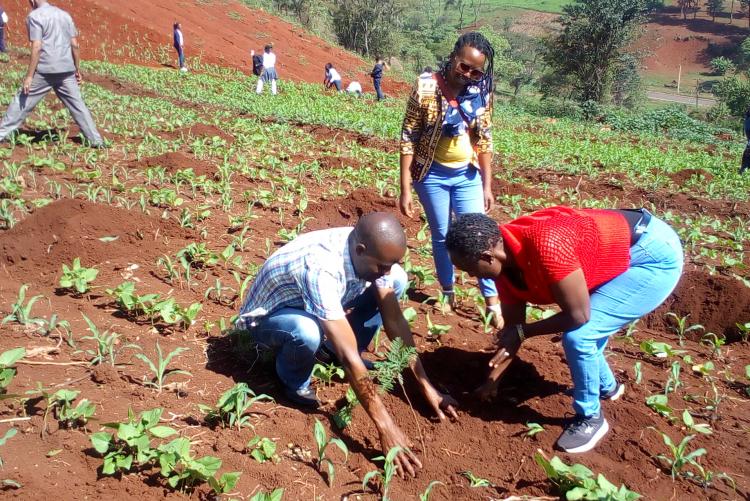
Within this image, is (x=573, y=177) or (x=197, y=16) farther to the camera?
(x=197, y=16)

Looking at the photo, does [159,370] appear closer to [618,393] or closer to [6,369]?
[6,369]

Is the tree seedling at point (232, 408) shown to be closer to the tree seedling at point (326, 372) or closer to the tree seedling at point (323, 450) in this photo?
the tree seedling at point (323, 450)

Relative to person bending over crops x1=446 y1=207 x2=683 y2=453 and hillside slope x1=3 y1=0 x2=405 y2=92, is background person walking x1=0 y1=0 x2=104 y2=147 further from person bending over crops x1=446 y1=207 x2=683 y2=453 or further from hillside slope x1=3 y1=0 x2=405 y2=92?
hillside slope x1=3 y1=0 x2=405 y2=92

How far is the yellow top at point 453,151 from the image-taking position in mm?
3766

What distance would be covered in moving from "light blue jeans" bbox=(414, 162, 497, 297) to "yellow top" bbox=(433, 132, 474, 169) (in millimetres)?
33

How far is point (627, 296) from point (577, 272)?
1.48 ft

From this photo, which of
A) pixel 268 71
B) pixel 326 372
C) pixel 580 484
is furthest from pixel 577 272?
pixel 268 71

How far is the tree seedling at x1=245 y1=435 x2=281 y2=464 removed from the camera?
255cm

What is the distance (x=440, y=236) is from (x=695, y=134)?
1831cm

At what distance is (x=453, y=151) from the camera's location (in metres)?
3.78

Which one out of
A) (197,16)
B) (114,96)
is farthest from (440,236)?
(197,16)

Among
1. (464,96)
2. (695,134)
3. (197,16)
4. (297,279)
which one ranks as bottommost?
(695,134)

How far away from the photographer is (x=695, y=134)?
19172mm

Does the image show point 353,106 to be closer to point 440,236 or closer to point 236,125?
point 236,125
